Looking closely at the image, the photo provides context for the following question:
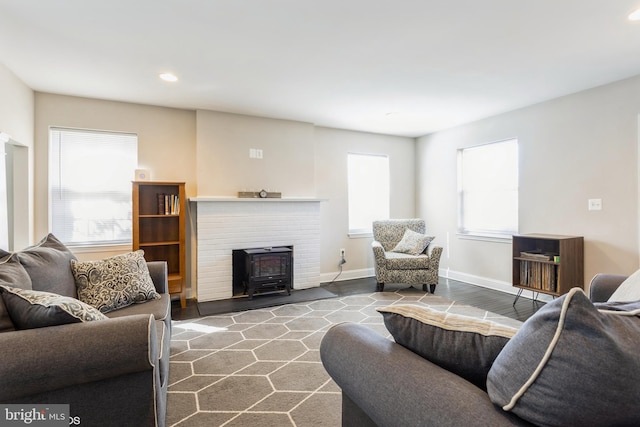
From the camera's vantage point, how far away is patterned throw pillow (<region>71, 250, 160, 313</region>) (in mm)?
2086

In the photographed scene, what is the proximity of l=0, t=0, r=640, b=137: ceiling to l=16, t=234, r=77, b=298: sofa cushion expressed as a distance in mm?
1545

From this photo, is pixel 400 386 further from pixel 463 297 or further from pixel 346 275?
pixel 346 275

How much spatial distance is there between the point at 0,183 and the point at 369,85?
11.7ft

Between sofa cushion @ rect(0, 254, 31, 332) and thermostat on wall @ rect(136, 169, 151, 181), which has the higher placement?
thermostat on wall @ rect(136, 169, 151, 181)

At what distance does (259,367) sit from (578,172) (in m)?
3.87

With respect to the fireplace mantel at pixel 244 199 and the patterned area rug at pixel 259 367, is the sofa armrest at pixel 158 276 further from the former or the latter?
the fireplace mantel at pixel 244 199

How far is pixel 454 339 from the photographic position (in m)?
0.95

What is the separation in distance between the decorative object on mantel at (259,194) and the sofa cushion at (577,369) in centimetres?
396

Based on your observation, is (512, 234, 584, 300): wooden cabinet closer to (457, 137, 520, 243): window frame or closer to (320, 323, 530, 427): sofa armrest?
(457, 137, 520, 243): window frame

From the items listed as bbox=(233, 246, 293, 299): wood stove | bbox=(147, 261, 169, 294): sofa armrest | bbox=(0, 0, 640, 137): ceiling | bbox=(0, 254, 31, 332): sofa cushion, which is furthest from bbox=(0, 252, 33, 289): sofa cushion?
bbox=(233, 246, 293, 299): wood stove

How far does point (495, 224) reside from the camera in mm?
4641

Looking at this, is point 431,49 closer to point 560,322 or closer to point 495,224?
point 560,322

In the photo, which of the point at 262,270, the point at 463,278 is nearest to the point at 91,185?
the point at 262,270

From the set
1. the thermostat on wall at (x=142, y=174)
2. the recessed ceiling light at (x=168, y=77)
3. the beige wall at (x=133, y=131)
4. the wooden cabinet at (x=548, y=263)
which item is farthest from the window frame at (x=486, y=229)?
the thermostat on wall at (x=142, y=174)
